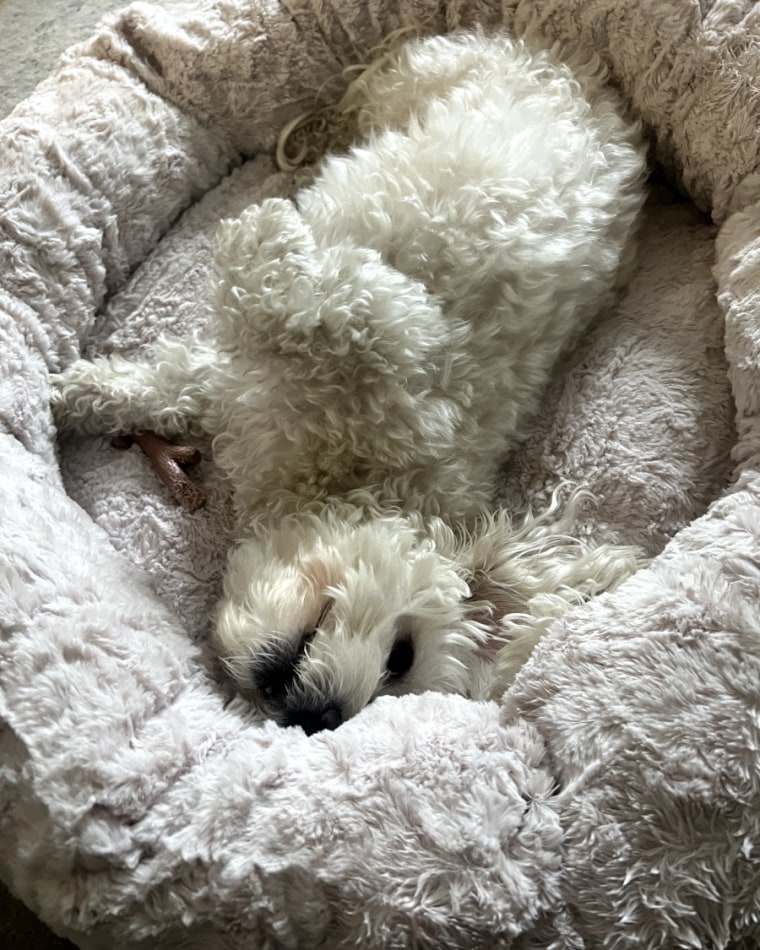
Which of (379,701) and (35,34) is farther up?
(35,34)

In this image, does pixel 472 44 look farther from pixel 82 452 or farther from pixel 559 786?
pixel 559 786

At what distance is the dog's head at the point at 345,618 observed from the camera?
3.86ft

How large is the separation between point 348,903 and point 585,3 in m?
1.48

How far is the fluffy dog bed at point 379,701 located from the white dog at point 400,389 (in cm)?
10

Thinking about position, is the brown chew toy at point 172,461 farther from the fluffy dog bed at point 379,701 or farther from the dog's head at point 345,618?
the dog's head at point 345,618

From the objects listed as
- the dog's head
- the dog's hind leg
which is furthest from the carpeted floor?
the dog's head

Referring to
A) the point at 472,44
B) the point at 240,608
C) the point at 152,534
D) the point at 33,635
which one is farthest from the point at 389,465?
the point at 472,44

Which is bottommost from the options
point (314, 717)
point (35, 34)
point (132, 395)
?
point (314, 717)

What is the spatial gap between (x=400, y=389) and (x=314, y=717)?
475mm

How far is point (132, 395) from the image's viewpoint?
1.47 meters

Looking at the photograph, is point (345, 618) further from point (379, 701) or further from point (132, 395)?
point (132, 395)

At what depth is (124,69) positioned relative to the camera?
166 centimetres

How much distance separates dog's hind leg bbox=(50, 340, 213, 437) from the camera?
57.5 inches

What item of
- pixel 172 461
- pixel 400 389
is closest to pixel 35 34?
pixel 172 461
